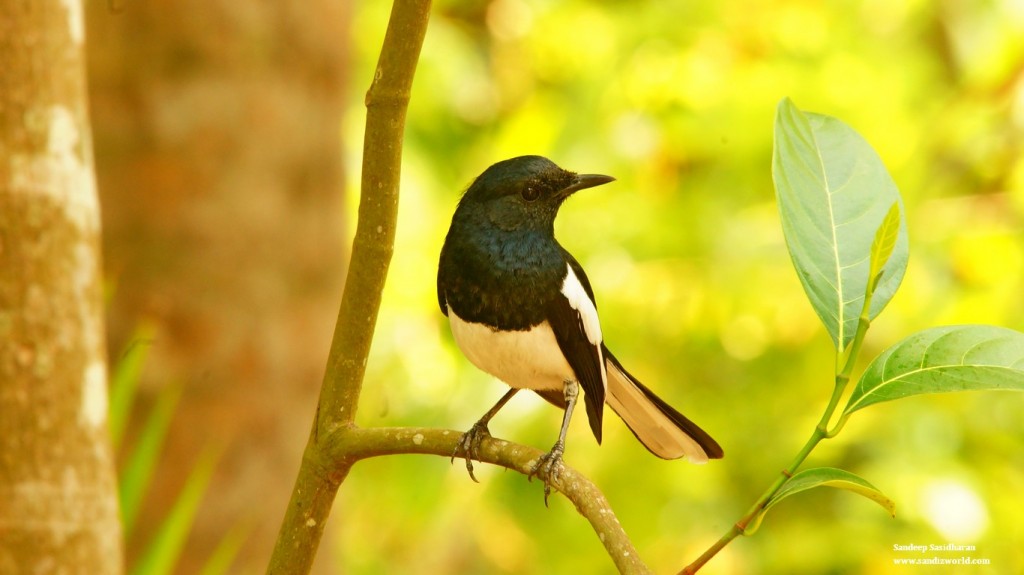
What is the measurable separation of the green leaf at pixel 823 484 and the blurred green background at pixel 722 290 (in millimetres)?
3077

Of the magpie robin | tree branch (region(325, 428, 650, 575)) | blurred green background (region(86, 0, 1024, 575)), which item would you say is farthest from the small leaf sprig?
blurred green background (region(86, 0, 1024, 575))

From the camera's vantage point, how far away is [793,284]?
4781 mm

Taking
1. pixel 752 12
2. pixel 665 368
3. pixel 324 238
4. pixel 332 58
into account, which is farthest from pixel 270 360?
pixel 752 12

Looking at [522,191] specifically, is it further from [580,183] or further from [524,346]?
[524,346]

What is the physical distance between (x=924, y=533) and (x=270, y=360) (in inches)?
105

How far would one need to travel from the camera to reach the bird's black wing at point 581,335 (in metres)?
2.10

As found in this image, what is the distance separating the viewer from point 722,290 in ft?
15.8

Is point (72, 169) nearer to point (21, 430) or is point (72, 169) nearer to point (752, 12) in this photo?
point (21, 430)

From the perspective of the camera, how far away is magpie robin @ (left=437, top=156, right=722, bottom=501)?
2045mm

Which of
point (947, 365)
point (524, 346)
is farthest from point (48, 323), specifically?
point (947, 365)

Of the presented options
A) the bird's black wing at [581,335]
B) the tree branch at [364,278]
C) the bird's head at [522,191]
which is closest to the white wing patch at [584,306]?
the bird's black wing at [581,335]

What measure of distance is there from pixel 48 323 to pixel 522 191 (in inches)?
37.8

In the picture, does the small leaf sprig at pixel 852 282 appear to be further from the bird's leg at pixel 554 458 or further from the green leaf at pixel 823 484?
the bird's leg at pixel 554 458

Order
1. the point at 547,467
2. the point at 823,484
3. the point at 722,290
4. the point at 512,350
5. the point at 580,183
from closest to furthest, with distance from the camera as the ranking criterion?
1. the point at 823,484
2. the point at 547,467
3. the point at 512,350
4. the point at 580,183
5. the point at 722,290
